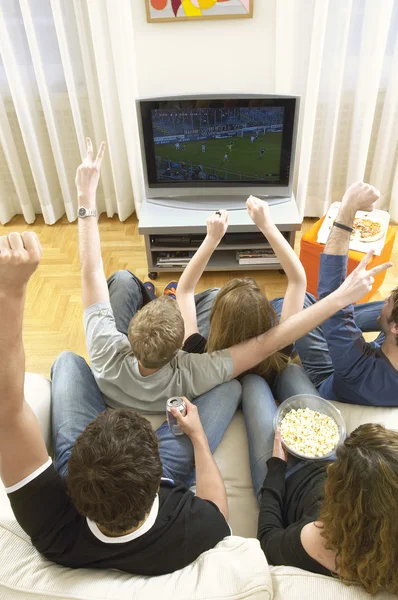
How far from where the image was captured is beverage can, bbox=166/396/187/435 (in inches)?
58.3

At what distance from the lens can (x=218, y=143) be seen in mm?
2656

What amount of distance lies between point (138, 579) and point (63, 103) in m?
2.94

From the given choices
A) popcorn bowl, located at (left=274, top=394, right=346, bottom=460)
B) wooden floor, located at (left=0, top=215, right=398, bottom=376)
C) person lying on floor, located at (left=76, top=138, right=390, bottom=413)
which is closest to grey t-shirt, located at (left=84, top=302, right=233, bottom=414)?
person lying on floor, located at (left=76, top=138, right=390, bottom=413)

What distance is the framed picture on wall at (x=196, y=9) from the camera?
2652mm

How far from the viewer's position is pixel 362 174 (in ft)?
10.3

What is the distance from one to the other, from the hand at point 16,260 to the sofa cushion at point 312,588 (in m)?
0.78

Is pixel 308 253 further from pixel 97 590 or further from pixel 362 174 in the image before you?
pixel 97 590

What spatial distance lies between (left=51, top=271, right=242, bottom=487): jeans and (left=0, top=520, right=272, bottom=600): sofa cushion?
363 mm

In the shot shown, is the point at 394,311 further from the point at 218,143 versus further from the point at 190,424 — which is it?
the point at 218,143

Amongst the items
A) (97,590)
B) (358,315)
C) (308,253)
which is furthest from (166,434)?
(308,253)

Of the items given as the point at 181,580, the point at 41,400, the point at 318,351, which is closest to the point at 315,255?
the point at 318,351

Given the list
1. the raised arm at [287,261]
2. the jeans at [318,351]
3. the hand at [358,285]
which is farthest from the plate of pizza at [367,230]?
the hand at [358,285]

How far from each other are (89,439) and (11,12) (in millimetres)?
2798

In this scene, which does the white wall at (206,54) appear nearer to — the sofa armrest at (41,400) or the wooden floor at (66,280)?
the wooden floor at (66,280)
